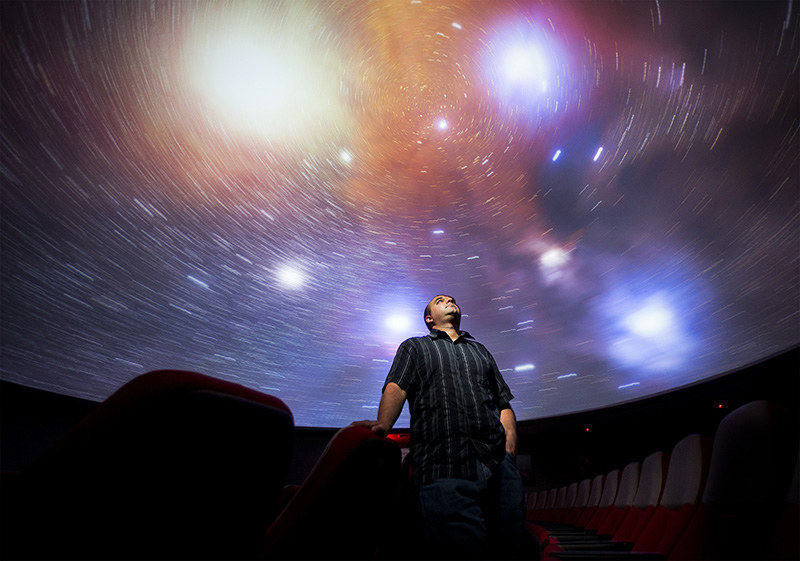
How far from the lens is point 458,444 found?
148 centimetres

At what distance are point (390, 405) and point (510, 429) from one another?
1.95ft

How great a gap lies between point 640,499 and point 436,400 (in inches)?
80.7

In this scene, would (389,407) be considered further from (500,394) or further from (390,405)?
(500,394)

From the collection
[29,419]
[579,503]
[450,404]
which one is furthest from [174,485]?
[579,503]

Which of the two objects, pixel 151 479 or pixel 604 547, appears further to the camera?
pixel 604 547

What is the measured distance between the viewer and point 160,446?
732 millimetres

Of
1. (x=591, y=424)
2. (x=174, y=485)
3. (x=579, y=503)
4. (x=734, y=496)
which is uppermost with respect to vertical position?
(x=591, y=424)

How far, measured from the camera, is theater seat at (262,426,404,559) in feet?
3.30

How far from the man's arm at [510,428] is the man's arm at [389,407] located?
51 centimetres

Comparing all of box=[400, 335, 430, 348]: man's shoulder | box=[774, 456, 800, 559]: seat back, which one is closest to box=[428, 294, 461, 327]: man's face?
box=[400, 335, 430, 348]: man's shoulder

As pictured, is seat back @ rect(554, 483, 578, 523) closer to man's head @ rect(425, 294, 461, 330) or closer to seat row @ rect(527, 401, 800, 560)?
seat row @ rect(527, 401, 800, 560)

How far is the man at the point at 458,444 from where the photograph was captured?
131 cm

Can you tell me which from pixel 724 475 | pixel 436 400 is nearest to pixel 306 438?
pixel 436 400

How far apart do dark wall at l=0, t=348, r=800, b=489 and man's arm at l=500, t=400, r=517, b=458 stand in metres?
0.97
